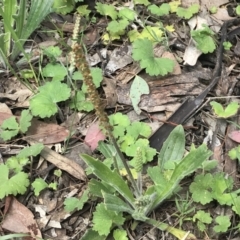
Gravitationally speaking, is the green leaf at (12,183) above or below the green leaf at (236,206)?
above

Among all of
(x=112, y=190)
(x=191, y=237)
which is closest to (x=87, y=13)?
(x=112, y=190)

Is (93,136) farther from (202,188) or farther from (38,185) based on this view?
(202,188)

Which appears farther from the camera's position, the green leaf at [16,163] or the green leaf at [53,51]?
the green leaf at [53,51]

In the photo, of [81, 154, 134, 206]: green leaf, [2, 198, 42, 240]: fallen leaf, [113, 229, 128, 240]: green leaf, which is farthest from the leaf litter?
[81, 154, 134, 206]: green leaf

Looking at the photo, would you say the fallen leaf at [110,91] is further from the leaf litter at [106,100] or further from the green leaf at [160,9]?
the green leaf at [160,9]

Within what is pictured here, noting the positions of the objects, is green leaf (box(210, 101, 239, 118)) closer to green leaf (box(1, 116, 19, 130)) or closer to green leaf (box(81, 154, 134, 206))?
green leaf (box(81, 154, 134, 206))

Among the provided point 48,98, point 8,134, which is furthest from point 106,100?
point 8,134

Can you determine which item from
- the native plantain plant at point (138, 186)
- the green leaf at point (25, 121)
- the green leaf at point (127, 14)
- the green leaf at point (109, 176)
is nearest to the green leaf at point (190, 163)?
the native plantain plant at point (138, 186)

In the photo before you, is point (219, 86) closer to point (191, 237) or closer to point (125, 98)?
point (125, 98)
